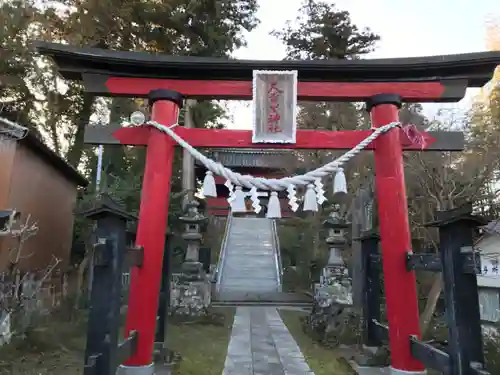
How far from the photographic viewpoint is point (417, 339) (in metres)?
5.00

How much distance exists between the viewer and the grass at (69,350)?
234 inches

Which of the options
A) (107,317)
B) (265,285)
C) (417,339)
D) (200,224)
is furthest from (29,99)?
(417,339)

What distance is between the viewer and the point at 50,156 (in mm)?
11031

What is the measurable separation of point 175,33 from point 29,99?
569 cm

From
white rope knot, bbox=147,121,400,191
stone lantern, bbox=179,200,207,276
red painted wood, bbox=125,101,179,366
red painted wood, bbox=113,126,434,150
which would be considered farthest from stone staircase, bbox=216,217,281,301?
white rope knot, bbox=147,121,400,191

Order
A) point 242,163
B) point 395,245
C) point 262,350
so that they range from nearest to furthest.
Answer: point 395,245
point 262,350
point 242,163

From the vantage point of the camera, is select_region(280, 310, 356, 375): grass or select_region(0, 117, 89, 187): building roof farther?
select_region(0, 117, 89, 187): building roof

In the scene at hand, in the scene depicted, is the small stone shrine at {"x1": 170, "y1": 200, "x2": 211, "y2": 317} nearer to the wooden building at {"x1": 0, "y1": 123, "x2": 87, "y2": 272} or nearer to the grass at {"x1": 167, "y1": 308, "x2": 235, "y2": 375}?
the grass at {"x1": 167, "y1": 308, "x2": 235, "y2": 375}

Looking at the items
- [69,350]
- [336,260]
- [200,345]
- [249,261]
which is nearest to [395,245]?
[200,345]

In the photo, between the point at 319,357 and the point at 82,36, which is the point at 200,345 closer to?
the point at 319,357

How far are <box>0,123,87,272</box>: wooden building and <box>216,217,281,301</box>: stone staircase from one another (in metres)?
6.05

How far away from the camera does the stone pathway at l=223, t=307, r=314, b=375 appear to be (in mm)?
6164

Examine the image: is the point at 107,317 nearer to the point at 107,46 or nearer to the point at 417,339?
the point at 417,339

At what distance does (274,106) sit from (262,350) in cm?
444
